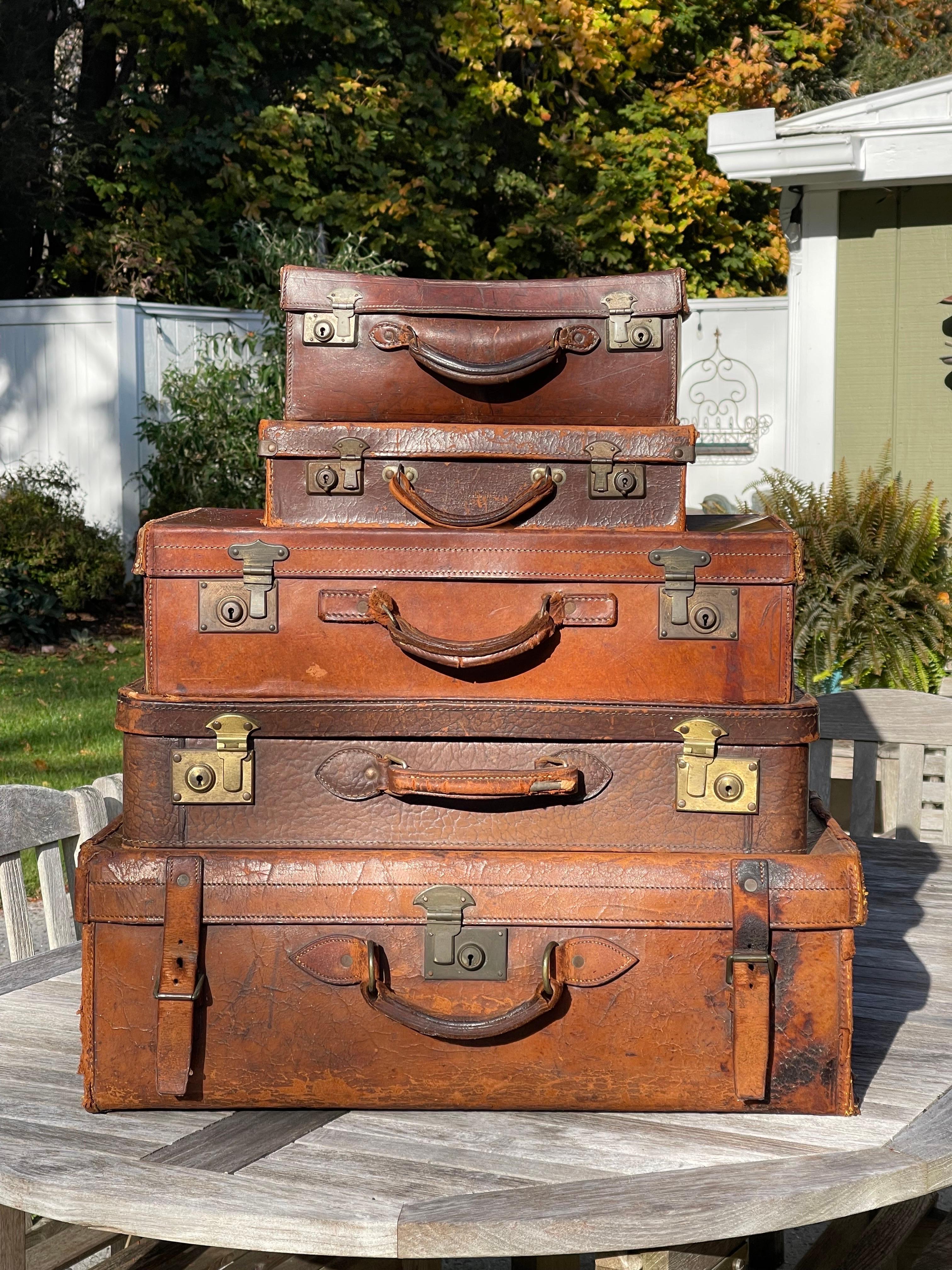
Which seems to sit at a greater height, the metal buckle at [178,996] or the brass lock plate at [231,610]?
the brass lock plate at [231,610]

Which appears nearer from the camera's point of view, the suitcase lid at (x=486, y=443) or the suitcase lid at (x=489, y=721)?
the suitcase lid at (x=489, y=721)

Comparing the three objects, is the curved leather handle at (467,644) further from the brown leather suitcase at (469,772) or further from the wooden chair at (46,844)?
the wooden chair at (46,844)

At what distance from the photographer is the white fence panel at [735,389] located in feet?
26.8

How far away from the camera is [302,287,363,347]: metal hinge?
88.0 inches

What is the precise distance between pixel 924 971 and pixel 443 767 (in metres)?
0.99

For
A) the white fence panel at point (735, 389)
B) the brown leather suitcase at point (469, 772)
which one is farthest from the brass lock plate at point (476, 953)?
the white fence panel at point (735, 389)

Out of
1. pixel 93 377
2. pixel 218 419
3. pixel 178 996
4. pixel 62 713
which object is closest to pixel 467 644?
pixel 178 996

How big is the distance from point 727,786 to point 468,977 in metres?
0.45

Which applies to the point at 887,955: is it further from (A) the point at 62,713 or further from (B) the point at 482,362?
(A) the point at 62,713

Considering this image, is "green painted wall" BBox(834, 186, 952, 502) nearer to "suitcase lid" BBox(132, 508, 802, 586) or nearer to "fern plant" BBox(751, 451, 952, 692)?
"fern plant" BBox(751, 451, 952, 692)

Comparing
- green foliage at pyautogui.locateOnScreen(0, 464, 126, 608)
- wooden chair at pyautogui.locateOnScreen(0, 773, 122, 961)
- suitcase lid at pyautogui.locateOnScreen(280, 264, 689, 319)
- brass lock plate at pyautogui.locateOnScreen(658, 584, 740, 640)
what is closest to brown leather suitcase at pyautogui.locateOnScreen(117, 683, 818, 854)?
brass lock plate at pyautogui.locateOnScreen(658, 584, 740, 640)

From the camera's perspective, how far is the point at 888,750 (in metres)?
3.82

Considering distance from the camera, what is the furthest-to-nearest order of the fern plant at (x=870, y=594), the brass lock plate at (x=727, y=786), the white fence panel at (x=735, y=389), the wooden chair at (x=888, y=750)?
the white fence panel at (x=735, y=389) < the fern plant at (x=870, y=594) < the wooden chair at (x=888, y=750) < the brass lock plate at (x=727, y=786)

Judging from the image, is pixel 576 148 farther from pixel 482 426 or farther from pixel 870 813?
pixel 482 426
